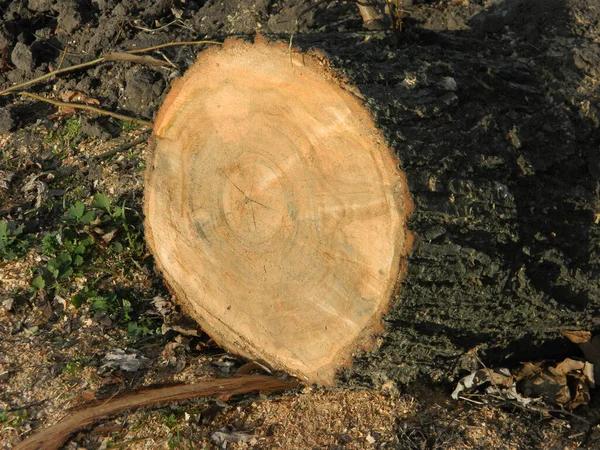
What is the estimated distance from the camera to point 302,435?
2613mm

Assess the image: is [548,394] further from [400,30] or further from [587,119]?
[400,30]

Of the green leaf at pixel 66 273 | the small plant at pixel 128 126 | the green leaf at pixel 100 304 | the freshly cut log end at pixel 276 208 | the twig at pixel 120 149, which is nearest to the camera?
the freshly cut log end at pixel 276 208

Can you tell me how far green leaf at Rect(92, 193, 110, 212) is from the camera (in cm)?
345

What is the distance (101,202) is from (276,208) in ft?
4.14

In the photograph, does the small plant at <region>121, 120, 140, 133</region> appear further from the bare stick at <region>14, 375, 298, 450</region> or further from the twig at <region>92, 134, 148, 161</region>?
the bare stick at <region>14, 375, 298, 450</region>

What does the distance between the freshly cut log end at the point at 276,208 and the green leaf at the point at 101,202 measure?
0.49 m

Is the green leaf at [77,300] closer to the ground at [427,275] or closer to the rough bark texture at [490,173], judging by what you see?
the ground at [427,275]

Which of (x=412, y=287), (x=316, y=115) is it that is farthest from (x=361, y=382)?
(x=316, y=115)

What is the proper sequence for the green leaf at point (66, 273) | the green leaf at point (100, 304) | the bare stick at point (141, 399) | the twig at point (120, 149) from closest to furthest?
the bare stick at point (141, 399), the green leaf at point (100, 304), the green leaf at point (66, 273), the twig at point (120, 149)

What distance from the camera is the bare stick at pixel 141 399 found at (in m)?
2.61

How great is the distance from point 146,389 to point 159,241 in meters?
0.62

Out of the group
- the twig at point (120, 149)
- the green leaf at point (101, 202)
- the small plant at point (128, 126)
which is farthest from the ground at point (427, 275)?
the small plant at point (128, 126)

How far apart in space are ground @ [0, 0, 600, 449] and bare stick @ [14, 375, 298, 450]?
0.14ft

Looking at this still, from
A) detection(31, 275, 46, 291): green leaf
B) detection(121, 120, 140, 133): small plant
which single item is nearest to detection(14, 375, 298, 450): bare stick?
detection(31, 275, 46, 291): green leaf
